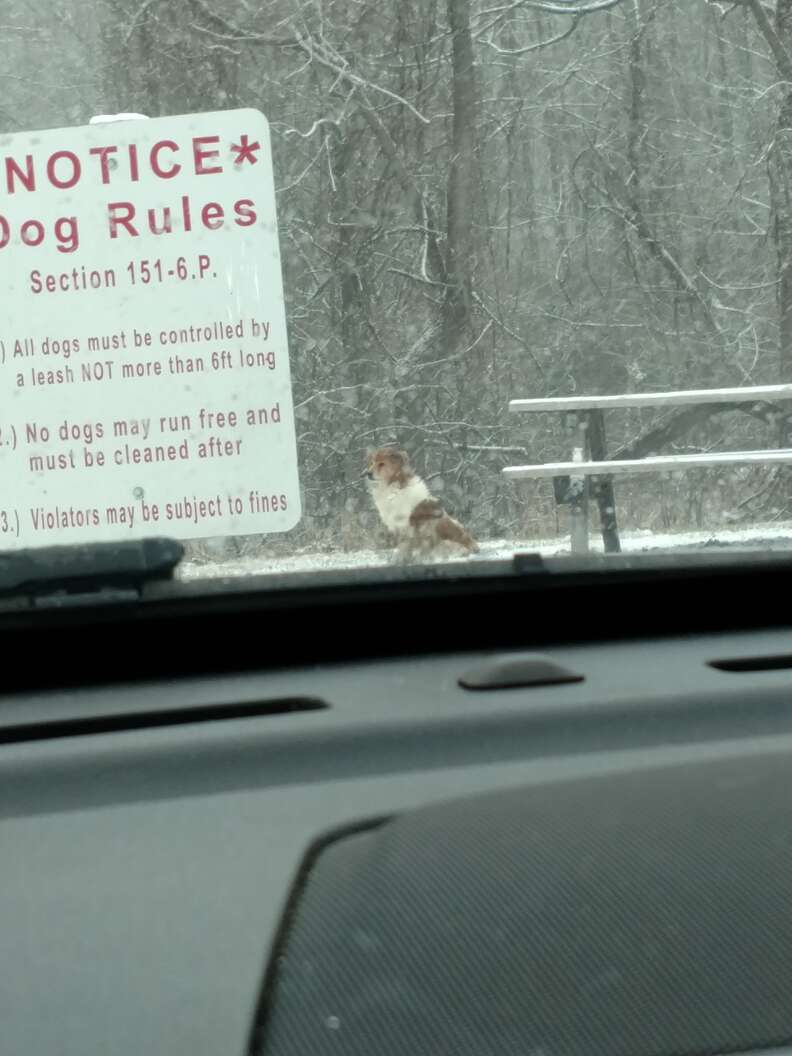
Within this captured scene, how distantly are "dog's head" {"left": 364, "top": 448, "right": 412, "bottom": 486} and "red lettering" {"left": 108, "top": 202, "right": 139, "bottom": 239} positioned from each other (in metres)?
1.11

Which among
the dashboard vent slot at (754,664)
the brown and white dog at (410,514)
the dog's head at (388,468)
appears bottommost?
the dashboard vent slot at (754,664)

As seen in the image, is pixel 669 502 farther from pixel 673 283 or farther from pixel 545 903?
pixel 545 903

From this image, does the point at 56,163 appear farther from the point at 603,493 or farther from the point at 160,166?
the point at 603,493

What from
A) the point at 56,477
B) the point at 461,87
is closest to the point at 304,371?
the point at 461,87

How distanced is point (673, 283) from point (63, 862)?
1014cm

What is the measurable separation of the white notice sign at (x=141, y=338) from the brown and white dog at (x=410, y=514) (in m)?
0.31

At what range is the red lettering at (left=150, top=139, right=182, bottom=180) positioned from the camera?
14.9 ft

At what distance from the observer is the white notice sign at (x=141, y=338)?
15.3 ft

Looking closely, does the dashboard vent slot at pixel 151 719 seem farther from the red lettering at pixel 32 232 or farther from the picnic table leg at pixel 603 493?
the red lettering at pixel 32 232

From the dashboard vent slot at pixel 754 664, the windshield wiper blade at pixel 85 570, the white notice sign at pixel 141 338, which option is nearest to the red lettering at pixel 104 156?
the white notice sign at pixel 141 338

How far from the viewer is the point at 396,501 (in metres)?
4.37

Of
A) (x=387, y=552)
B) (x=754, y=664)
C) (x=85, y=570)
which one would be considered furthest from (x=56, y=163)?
(x=754, y=664)

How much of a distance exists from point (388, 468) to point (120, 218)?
1.24 metres

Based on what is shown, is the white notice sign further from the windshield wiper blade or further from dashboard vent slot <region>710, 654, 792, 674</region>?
dashboard vent slot <region>710, 654, 792, 674</region>
